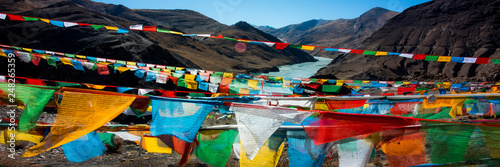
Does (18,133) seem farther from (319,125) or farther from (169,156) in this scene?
(319,125)

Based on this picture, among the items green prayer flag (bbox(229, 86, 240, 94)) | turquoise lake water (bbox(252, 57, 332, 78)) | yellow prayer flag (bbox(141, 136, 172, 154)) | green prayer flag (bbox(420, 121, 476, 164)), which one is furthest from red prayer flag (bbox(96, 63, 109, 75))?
turquoise lake water (bbox(252, 57, 332, 78))

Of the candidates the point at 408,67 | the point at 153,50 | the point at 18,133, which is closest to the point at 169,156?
the point at 18,133

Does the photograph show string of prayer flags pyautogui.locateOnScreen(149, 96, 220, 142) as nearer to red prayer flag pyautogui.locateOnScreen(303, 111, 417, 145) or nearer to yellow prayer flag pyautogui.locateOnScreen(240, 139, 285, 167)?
yellow prayer flag pyautogui.locateOnScreen(240, 139, 285, 167)

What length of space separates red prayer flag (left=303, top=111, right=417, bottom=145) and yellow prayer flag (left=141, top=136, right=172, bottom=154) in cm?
205

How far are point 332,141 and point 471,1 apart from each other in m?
70.2

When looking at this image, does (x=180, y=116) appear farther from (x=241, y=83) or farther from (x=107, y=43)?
(x=107, y=43)

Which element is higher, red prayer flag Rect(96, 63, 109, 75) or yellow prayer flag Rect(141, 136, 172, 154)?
red prayer flag Rect(96, 63, 109, 75)

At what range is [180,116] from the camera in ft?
10.3

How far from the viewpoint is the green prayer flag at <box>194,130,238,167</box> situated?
11.4 ft

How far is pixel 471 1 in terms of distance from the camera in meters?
52.8

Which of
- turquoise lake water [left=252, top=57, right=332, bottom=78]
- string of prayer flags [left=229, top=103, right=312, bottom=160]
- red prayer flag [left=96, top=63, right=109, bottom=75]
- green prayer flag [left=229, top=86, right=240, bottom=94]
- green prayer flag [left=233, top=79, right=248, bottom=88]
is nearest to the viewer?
string of prayer flags [left=229, top=103, right=312, bottom=160]

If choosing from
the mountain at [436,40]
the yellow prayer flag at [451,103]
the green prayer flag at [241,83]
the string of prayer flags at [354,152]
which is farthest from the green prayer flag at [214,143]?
the mountain at [436,40]

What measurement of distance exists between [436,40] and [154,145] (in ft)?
196

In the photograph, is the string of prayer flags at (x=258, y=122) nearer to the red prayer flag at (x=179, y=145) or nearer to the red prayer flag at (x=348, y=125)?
the red prayer flag at (x=348, y=125)
